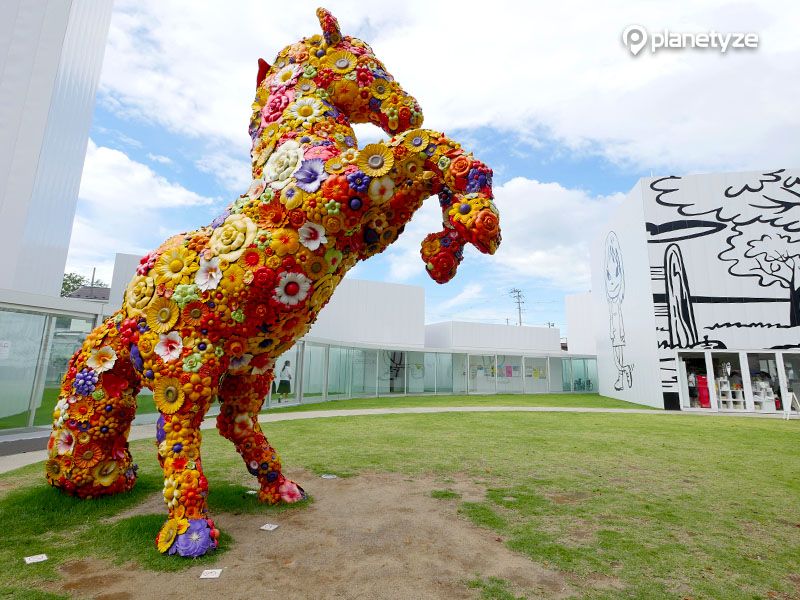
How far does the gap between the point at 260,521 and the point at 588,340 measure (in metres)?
35.3

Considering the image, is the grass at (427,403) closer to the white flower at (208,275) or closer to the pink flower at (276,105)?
the white flower at (208,275)

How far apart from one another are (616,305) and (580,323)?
51.3 feet

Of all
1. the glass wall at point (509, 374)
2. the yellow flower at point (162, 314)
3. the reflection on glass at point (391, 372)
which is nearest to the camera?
the yellow flower at point (162, 314)

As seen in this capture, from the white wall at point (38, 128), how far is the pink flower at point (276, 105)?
9.34 metres

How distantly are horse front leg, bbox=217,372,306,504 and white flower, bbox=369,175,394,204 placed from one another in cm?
200

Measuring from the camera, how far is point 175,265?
3.38m

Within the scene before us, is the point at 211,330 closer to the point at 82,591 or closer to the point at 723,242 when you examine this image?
the point at 82,591

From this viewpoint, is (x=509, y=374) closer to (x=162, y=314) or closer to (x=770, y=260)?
(x=770, y=260)

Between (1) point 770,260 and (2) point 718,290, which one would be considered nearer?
(1) point 770,260

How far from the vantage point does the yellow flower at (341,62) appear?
12.1 feet

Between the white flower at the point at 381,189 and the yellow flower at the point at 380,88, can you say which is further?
the yellow flower at the point at 380,88

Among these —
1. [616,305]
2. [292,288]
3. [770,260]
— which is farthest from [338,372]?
[770,260]

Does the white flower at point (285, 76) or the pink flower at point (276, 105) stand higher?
the white flower at point (285, 76)

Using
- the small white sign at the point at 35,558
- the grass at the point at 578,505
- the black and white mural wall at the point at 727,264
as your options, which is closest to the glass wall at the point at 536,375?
the black and white mural wall at the point at 727,264
